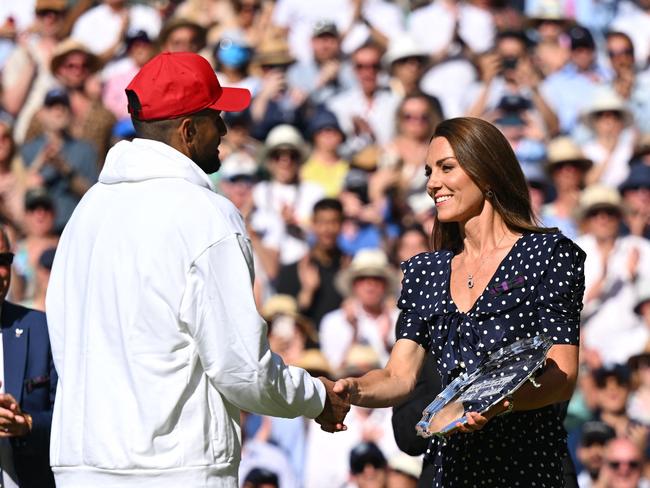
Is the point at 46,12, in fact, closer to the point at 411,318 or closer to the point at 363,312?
the point at 363,312

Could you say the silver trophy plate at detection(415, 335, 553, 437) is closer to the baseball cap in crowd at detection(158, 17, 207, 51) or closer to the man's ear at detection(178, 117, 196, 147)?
the man's ear at detection(178, 117, 196, 147)

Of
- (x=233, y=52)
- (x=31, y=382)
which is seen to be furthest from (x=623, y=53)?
(x=31, y=382)

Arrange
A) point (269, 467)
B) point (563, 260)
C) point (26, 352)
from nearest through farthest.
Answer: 1. point (563, 260)
2. point (26, 352)
3. point (269, 467)

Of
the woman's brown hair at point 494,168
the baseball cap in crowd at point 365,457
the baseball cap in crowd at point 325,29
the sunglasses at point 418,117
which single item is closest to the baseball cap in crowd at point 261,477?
the baseball cap in crowd at point 365,457

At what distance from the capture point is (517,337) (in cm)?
459

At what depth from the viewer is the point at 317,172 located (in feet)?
36.6

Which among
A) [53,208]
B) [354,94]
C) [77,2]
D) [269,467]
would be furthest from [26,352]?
[77,2]

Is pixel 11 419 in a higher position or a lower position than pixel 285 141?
lower

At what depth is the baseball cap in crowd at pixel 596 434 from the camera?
9133 millimetres

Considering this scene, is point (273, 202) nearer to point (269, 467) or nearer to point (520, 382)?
point (269, 467)

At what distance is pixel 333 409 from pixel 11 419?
1194 mm

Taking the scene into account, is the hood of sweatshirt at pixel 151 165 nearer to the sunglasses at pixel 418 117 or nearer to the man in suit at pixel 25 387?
the man in suit at pixel 25 387

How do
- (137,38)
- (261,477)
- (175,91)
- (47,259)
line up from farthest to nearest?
(137,38)
(47,259)
(261,477)
(175,91)

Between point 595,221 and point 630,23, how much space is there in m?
2.41
